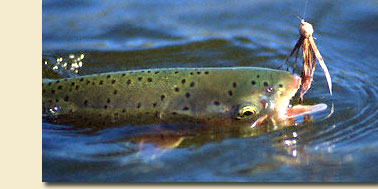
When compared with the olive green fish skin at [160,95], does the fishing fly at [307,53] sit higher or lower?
higher

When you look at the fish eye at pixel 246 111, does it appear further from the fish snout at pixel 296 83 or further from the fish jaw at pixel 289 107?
the fish snout at pixel 296 83

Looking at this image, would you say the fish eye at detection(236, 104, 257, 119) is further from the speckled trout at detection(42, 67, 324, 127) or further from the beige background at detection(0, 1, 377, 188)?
the beige background at detection(0, 1, 377, 188)

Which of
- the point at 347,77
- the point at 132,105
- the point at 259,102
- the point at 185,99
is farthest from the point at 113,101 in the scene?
the point at 347,77

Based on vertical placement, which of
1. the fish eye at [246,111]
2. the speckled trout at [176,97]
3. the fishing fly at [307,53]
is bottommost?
the fish eye at [246,111]
